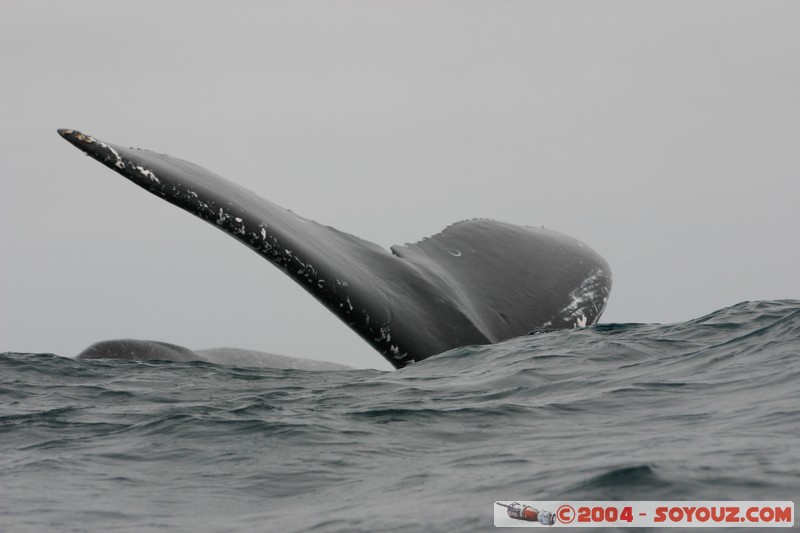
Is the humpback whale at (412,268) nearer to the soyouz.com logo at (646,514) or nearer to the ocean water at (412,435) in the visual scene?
the ocean water at (412,435)

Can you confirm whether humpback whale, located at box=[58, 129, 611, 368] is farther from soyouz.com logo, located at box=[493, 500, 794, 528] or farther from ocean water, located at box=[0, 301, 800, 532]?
soyouz.com logo, located at box=[493, 500, 794, 528]

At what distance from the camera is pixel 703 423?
247 inches

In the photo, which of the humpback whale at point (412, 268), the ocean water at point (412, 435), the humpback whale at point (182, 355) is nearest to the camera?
the ocean water at point (412, 435)

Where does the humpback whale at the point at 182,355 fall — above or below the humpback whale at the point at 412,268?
below

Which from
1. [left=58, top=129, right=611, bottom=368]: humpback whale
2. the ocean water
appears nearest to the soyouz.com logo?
the ocean water

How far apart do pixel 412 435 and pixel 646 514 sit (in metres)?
2.34

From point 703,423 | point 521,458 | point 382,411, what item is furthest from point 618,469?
point 382,411

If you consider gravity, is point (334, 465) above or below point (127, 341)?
below

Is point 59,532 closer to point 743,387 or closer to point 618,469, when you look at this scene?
point 618,469

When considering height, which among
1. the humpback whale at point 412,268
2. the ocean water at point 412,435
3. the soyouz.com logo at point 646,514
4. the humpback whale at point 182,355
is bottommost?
the soyouz.com logo at point 646,514

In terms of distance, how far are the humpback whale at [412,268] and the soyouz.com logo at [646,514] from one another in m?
2.99

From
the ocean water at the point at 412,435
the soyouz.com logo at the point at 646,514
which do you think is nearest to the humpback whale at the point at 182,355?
the ocean water at the point at 412,435

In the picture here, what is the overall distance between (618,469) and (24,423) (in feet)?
15.2

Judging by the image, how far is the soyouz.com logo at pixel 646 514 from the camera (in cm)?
447
